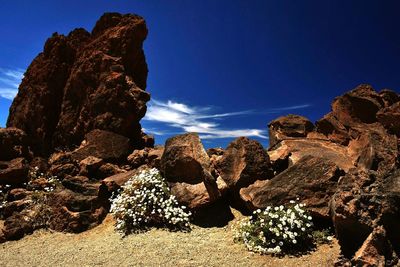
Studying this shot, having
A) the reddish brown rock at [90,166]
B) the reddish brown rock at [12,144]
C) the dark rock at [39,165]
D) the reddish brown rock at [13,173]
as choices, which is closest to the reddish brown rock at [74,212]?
the reddish brown rock at [90,166]

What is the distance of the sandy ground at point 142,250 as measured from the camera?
9.62m

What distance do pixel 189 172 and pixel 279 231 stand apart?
4115 millimetres

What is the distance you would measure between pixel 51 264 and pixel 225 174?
5.98 meters

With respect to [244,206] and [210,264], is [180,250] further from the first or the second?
[244,206]

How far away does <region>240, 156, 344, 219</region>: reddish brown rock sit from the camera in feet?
35.6

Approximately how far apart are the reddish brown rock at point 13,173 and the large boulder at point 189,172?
655 centimetres

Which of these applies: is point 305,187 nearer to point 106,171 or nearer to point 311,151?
point 311,151

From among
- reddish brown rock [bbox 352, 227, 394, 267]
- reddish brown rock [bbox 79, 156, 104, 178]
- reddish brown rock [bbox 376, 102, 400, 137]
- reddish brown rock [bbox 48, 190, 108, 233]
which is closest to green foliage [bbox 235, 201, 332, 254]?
reddish brown rock [bbox 352, 227, 394, 267]

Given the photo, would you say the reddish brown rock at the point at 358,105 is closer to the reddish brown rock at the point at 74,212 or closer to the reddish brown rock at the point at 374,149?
the reddish brown rock at the point at 374,149

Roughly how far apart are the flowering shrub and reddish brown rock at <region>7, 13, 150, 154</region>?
16.0 feet

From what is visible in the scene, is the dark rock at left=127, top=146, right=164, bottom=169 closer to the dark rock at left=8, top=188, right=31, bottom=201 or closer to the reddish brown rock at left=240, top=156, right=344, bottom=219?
the dark rock at left=8, top=188, right=31, bottom=201

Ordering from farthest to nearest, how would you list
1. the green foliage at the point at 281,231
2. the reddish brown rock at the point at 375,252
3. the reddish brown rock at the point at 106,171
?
the reddish brown rock at the point at 106,171, the green foliage at the point at 281,231, the reddish brown rock at the point at 375,252

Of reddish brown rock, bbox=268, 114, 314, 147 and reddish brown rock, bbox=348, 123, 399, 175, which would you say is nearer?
reddish brown rock, bbox=348, 123, 399, 175

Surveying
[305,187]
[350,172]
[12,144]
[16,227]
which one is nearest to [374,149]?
[305,187]
